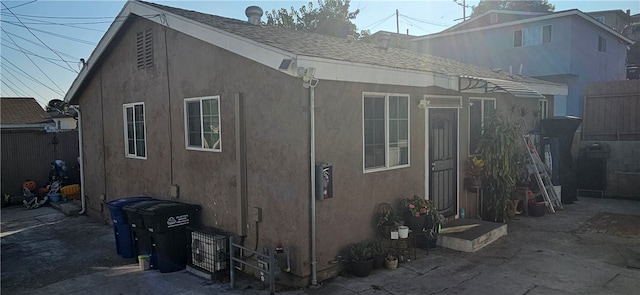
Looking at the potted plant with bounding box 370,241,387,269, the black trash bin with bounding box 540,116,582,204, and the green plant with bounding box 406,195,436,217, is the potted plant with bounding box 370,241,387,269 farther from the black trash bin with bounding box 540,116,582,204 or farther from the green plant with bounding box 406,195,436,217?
the black trash bin with bounding box 540,116,582,204

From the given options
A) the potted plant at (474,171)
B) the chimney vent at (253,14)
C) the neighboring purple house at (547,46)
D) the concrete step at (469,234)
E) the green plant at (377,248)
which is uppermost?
the neighboring purple house at (547,46)

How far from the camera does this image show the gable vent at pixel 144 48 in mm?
8500

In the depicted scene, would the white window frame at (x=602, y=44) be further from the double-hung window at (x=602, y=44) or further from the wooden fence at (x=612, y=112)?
the wooden fence at (x=612, y=112)

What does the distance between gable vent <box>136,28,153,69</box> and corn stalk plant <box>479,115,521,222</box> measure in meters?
6.82

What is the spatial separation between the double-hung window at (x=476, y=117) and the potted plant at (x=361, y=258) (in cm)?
387

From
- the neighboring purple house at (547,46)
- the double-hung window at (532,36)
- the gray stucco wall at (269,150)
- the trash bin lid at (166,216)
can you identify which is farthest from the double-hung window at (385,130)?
the double-hung window at (532,36)

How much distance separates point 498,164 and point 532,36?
1394 cm

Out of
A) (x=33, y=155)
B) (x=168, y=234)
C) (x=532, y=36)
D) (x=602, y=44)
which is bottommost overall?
(x=168, y=234)

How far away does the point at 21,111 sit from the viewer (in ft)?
62.7

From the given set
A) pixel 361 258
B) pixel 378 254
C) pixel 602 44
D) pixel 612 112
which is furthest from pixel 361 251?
pixel 602 44

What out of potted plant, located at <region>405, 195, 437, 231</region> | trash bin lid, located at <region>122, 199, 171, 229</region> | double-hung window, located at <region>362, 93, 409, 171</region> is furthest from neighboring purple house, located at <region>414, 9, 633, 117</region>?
trash bin lid, located at <region>122, 199, 171, 229</region>

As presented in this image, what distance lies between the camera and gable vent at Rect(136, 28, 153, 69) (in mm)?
8500

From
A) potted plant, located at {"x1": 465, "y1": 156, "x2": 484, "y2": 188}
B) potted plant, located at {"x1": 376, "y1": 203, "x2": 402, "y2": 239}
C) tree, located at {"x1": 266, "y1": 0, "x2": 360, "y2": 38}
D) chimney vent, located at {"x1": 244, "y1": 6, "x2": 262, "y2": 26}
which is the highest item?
tree, located at {"x1": 266, "y1": 0, "x2": 360, "y2": 38}

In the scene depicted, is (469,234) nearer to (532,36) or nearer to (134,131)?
(134,131)
